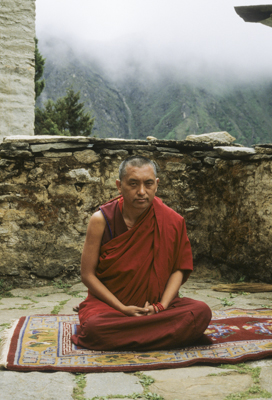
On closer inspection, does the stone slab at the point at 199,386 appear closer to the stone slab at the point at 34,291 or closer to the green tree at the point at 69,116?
the stone slab at the point at 34,291

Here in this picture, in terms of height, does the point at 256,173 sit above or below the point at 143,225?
above

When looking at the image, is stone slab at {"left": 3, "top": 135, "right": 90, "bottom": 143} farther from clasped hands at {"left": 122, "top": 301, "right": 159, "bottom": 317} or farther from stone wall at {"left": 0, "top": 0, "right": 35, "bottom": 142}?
clasped hands at {"left": 122, "top": 301, "right": 159, "bottom": 317}

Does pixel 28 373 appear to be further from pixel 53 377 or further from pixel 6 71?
pixel 6 71

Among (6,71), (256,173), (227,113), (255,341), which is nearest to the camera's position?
(255,341)

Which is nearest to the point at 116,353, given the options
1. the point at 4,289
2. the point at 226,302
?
the point at 226,302

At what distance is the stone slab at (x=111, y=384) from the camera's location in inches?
65.8

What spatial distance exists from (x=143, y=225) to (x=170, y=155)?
2138mm

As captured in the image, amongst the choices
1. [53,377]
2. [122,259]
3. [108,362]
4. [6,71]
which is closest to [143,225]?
[122,259]

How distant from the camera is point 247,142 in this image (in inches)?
2004

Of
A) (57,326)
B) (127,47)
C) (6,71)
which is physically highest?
(127,47)

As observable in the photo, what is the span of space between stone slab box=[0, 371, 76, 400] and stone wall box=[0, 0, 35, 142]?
4.64m

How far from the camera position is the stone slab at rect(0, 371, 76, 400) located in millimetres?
1595

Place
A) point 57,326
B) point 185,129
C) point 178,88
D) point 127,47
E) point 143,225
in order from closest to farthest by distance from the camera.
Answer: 1. point 143,225
2. point 57,326
3. point 185,129
4. point 178,88
5. point 127,47

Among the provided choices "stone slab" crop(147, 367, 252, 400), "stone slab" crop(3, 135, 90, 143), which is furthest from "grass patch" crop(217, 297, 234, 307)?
"stone slab" crop(3, 135, 90, 143)
